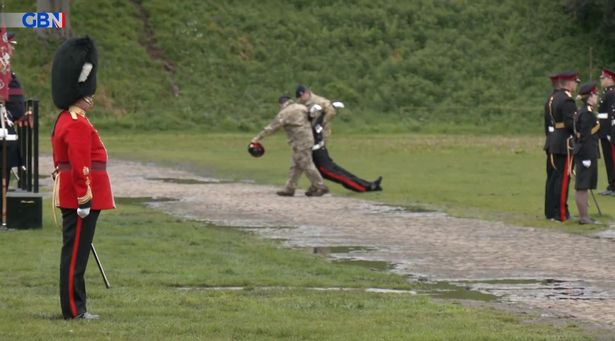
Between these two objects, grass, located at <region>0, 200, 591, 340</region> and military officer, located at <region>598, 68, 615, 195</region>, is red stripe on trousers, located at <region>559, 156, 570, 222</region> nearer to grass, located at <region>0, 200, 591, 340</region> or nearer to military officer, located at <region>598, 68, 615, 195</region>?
grass, located at <region>0, 200, 591, 340</region>

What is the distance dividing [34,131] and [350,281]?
6.17m

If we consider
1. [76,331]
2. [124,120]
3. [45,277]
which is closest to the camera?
[76,331]

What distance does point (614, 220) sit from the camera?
2103 cm

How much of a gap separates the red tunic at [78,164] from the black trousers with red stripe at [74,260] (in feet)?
0.43

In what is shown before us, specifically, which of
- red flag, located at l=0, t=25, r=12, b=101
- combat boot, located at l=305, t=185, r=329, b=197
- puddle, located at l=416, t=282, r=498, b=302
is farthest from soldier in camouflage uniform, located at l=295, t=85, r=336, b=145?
puddle, located at l=416, t=282, r=498, b=302

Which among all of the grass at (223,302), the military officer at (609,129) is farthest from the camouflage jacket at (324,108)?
the grass at (223,302)

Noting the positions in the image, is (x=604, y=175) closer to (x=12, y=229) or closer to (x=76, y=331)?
(x=12, y=229)

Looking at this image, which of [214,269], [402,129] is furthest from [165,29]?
[214,269]

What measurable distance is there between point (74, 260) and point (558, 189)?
11.0 meters

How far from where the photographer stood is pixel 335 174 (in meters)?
27.0

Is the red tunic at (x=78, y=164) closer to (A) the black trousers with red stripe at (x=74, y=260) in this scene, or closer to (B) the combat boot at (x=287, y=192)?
(A) the black trousers with red stripe at (x=74, y=260)

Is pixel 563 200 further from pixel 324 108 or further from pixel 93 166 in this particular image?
pixel 93 166

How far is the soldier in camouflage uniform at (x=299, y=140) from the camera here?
26.1 m

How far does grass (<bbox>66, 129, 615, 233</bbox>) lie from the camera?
24172mm
